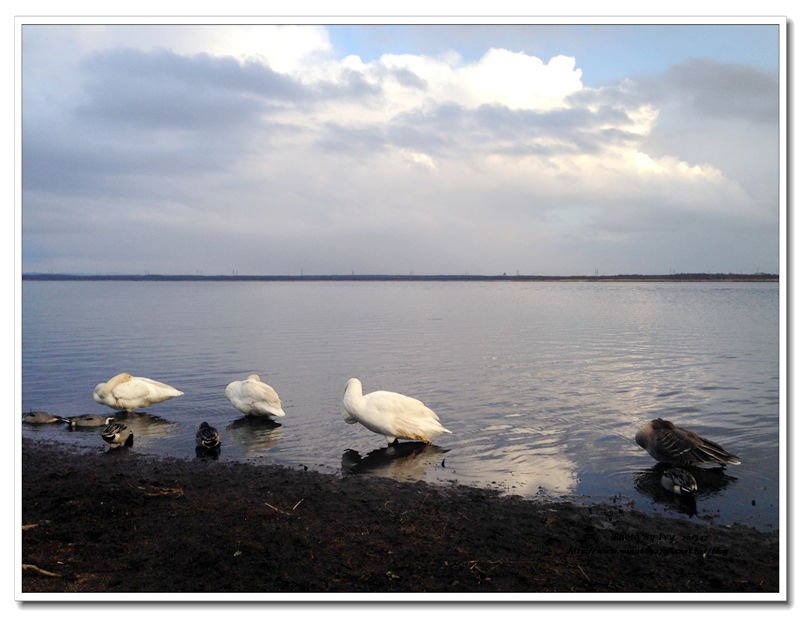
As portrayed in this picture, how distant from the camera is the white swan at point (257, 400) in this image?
14.1 m

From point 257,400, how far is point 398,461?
4.22 m

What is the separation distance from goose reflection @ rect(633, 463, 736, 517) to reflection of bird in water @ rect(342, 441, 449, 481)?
10.7 feet

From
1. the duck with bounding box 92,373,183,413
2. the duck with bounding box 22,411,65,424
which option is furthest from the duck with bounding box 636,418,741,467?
the duck with bounding box 22,411,65,424

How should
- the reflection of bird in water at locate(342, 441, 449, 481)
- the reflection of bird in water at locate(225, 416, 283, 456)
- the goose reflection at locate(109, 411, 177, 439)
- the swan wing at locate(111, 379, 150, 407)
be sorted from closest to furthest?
the reflection of bird in water at locate(342, 441, 449, 481), the reflection of bird in water at locate(225, 416, 283, 456), the goose reflection at locate(109, 411, 177, 439), the swan wing at locate(111, 379, 150, 407)

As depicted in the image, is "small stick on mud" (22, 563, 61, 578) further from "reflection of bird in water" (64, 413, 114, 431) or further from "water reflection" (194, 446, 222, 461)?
"reflection of bird in water" (64, 413, 114, 431)

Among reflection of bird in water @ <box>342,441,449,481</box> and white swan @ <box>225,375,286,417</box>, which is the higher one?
white swan @ <box>225,375,286,417</box>

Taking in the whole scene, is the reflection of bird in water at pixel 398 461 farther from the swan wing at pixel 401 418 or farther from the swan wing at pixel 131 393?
the swan wing at pixel 131 393

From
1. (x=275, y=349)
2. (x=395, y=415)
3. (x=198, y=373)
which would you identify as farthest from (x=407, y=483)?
(x=275, y=349)

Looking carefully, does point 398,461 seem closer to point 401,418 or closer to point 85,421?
point 401,418

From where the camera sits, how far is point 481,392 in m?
17.4

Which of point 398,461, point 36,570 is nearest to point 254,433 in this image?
point 398,461

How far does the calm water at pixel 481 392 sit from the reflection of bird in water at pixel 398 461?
0.15 feet

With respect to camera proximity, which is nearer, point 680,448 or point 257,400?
point 680,448

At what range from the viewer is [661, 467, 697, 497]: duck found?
9.20 m
